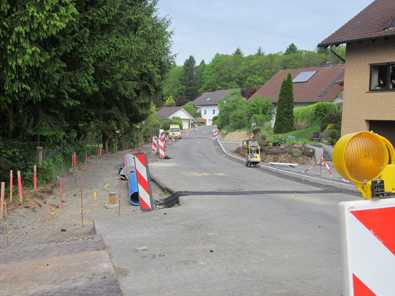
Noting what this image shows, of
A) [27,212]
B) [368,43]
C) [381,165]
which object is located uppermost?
[368,43]

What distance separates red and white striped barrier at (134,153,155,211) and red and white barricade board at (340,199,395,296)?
8.55 metres

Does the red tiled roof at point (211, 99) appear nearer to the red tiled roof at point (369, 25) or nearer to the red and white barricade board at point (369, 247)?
the red tiled roof at point (369, 25)

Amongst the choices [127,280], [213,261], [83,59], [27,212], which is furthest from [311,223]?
[83,59]

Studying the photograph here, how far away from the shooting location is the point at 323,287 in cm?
485

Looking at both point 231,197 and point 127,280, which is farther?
point 231,197

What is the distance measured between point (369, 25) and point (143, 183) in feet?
53.3

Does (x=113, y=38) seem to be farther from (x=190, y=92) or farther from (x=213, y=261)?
(x=190, y=92)

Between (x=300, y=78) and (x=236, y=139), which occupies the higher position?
(x=300, y=78)

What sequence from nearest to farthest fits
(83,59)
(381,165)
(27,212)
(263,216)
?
1. (381,165)
2. (263,216)
3. (27,212)
4. (83,59)

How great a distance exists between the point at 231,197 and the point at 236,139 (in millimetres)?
42064

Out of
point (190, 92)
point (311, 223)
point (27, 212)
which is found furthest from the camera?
point (190, 92)

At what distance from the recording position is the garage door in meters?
21.9

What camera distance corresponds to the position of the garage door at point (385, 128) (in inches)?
861

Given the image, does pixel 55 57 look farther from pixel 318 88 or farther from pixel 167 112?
pixel 167 112
